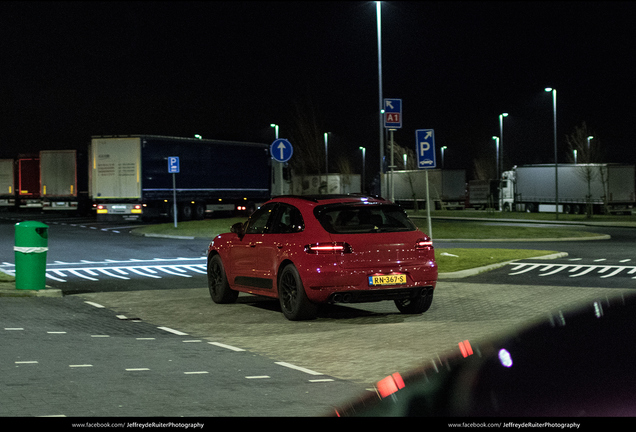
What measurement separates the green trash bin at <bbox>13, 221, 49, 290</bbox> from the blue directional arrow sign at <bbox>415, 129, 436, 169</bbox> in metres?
8.33

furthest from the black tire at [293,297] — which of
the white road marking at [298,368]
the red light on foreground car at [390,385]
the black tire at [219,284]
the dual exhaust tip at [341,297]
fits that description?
the red light on foreground car at [390,385]

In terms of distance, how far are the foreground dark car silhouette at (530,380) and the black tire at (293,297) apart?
2.83 meters

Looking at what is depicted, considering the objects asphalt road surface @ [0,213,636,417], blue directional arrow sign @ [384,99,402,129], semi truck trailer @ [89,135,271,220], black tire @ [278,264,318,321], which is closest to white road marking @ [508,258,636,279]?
asphalt road surface @ [0,213,636,417]

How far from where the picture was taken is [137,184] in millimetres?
41094

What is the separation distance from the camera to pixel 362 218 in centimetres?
1171

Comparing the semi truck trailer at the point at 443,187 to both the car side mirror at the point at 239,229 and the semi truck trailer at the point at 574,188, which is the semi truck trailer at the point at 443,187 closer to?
the semi truck trailer at the point at 574,188

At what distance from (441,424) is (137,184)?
37.1 meters

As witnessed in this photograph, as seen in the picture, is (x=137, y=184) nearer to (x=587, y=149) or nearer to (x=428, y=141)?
(x=428, y=141)

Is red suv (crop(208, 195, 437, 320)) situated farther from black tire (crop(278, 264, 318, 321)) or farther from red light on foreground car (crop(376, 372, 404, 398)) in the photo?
red light on foreground car (crop(376, 372, 404, 398))

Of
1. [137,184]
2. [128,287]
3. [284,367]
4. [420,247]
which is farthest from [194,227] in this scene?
[284,367]

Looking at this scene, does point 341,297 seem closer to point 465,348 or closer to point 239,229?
point 239,229

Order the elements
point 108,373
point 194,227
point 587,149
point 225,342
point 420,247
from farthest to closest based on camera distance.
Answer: point 587,149, point 194,227, point 420,247, point 225,342, point 108,373

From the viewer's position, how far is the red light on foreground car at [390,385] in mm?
6763

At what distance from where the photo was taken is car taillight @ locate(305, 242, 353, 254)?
1110 centimetres
